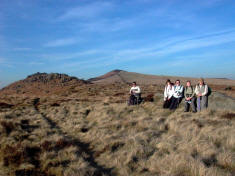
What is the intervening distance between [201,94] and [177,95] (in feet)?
5.83

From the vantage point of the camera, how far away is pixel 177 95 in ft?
42.9

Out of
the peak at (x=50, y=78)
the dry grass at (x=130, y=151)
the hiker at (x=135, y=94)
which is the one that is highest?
the peak at (x=50, y=78)

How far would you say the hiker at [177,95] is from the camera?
13.0m

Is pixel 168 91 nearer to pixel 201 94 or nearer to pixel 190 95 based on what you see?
pixel 190 95

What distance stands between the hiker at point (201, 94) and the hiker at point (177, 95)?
1283 millimetres

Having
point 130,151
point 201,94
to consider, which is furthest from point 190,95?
point 130,151

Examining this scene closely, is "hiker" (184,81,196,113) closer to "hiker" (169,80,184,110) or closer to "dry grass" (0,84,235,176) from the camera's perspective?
"hiker" (169,80,184,110)

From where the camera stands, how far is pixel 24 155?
21.9 feet

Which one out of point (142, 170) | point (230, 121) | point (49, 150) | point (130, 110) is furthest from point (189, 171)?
point (130, 110)

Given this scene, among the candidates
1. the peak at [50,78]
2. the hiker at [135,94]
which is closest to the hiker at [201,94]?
the hiker at [135,94]

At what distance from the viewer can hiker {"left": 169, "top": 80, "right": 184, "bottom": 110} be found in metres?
13.0

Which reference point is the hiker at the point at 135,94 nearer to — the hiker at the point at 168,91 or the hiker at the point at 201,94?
the hiker at the point at 168,91

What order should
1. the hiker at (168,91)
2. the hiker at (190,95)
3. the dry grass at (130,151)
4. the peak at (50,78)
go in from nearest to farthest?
the dry grass at (130,151)
the hiker at (190,95)
the hiker at (168,91)
the peak at (50,78)

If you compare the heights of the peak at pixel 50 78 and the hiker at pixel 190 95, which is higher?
the peak at pixel 50 78
